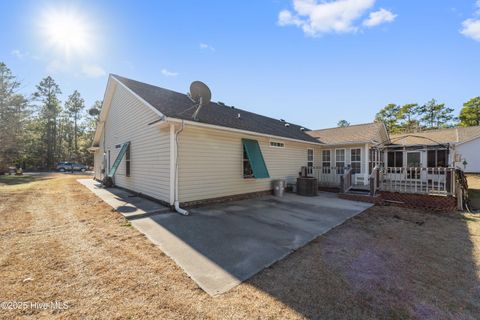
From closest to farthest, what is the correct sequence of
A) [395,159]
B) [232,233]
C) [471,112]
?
[232,233] → [395,159] → [471,112]

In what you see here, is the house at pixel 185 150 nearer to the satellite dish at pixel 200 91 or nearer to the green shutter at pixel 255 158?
the green shutter at pixel 255 158

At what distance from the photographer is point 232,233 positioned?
4898 mm

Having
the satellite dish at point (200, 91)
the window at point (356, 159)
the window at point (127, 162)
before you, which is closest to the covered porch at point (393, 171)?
the window at point (356, 159)

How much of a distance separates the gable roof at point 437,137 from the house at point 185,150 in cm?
930

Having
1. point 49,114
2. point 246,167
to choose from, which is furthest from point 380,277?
point 49,114

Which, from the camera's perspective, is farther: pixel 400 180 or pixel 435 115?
pixel 435 115

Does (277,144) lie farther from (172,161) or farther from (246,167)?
(172,161)

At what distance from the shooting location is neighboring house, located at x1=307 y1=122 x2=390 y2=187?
11781 millimetres

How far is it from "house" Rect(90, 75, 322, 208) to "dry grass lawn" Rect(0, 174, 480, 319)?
8.76ft

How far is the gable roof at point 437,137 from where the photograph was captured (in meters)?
15.7

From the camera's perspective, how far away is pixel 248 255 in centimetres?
380

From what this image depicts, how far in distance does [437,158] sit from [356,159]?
788 cm

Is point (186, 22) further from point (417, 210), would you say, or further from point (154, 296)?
point (417, 210)

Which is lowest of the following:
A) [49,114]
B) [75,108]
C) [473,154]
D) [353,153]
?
[353,153]
